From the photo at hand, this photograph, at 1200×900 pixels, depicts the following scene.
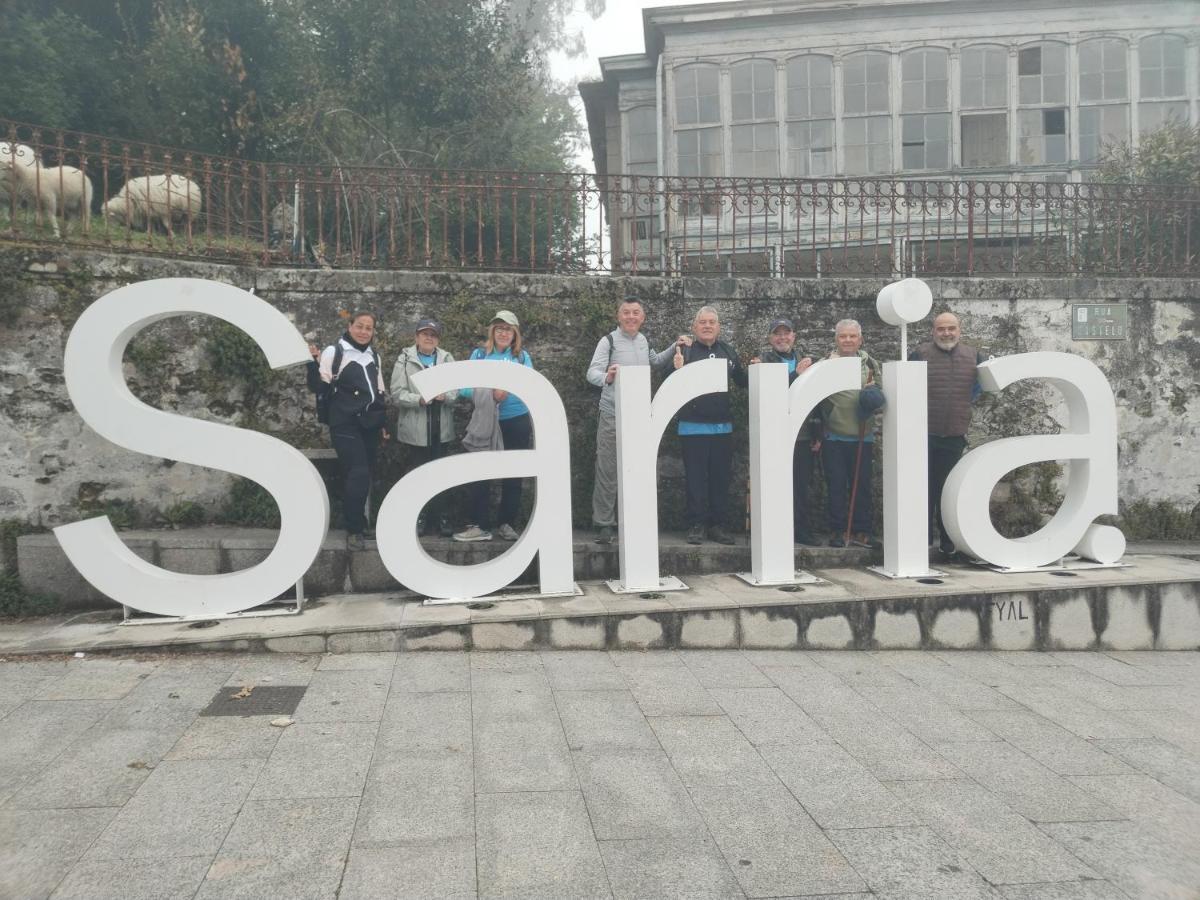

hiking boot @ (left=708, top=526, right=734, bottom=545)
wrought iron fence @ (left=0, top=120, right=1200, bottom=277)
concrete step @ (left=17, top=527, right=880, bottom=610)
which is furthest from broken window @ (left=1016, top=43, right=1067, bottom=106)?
concrete step @ (left=17, top=527, right=880, bottom=610)

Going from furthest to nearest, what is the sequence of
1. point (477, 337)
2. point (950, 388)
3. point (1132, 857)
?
point (477, 337) → point (950, 388) → point (1132, 857)

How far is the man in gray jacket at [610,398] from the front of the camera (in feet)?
21.2

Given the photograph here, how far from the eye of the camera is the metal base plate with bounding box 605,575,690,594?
19.0 ft

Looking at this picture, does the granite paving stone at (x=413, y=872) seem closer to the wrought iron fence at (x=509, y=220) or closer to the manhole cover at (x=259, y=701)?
the manhole cover at (x=259, y=701)

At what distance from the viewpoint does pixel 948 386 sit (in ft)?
21.5

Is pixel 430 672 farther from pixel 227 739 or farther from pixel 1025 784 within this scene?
pixel 1025 784

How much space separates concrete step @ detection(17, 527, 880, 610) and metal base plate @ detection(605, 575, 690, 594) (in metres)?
0.33

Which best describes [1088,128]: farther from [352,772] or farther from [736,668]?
[352,772]

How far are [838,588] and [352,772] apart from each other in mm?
3514

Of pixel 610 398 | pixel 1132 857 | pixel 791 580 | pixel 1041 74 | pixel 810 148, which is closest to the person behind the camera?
pixel 1132 857

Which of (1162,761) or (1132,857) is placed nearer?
(1132,857)

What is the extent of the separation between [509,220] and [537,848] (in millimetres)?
6777

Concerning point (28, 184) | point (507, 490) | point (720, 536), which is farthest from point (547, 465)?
point (28, 184)

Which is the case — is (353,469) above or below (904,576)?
above
